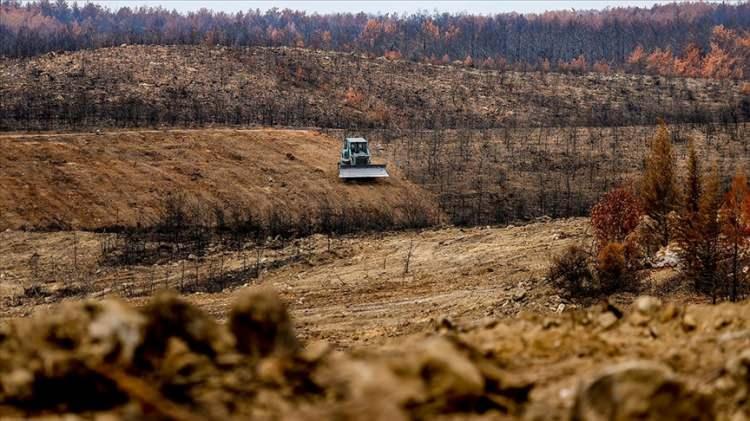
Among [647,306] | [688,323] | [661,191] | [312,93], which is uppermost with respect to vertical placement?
[647,306]

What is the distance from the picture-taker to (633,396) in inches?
191

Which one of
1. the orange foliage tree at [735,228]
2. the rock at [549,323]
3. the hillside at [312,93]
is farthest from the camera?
the hillside at [312,93]

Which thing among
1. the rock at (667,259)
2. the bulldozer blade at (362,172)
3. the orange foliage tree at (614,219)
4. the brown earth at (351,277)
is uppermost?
the orange foliage tree at (614,219)

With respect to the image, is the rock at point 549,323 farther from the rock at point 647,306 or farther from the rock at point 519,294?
the rock at point 519,294

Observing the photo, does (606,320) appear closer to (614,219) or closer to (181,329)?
(181,329)

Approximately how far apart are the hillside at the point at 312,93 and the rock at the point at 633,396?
120 feet

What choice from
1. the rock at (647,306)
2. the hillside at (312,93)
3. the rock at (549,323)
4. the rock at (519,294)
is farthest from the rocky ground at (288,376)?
the hillside at (312,93)

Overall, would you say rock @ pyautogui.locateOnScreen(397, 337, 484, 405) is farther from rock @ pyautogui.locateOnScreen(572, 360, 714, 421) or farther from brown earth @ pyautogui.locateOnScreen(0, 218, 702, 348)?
brown earth @ pyautogui.locateOnScreen(0, 218, 702, 348)

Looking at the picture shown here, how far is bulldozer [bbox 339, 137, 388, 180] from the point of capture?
1364 inches

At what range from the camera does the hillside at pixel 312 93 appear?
145 ft

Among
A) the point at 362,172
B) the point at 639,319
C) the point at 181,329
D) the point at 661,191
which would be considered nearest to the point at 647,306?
the point at 639,319

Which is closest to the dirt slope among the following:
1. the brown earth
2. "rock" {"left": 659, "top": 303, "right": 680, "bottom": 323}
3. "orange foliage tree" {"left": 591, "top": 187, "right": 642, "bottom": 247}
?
the brown earth

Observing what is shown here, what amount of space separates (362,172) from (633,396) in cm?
3006

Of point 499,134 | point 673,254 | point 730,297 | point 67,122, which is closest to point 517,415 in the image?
point 730,297
